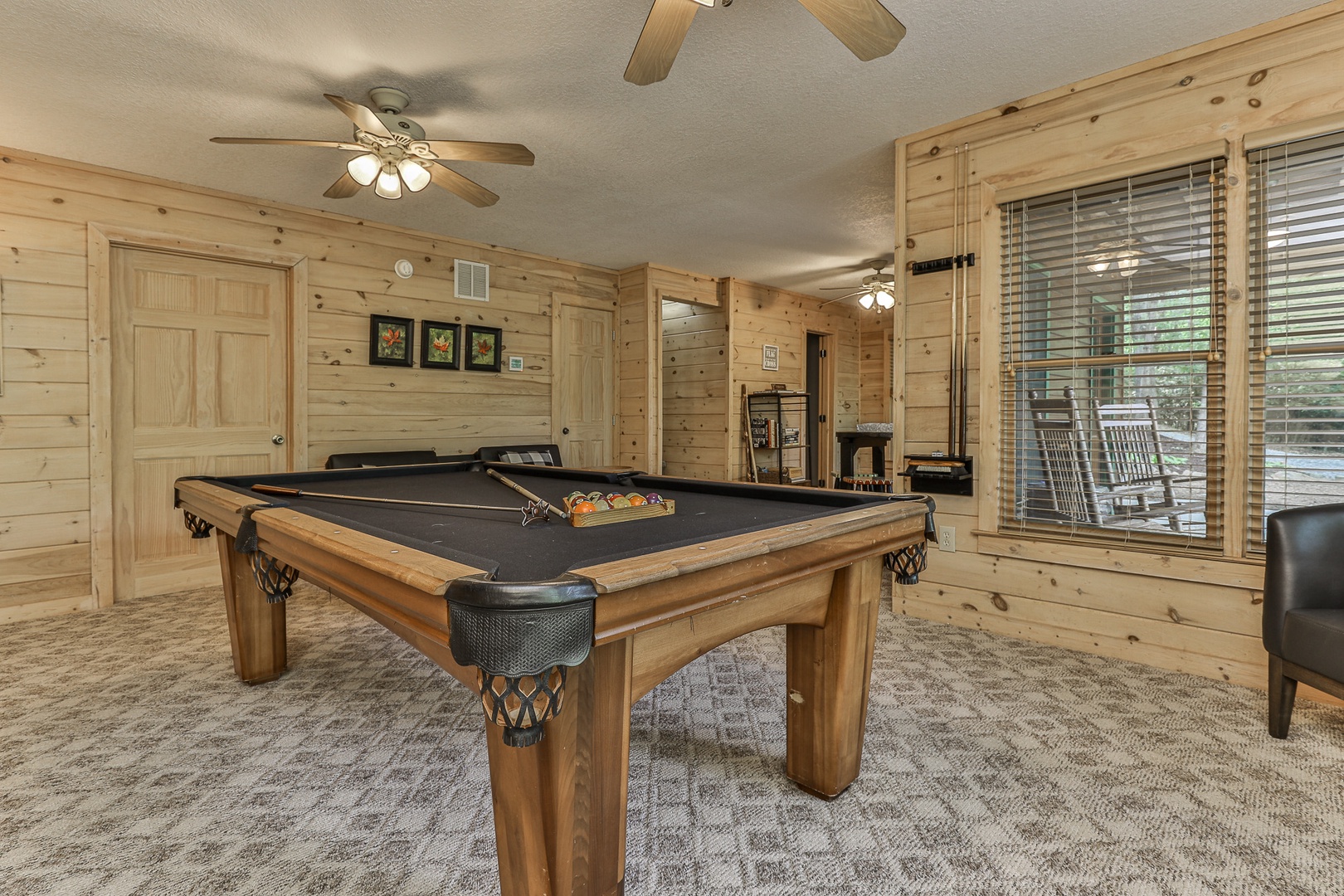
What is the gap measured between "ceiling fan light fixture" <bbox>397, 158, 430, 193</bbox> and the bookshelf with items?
421 cm

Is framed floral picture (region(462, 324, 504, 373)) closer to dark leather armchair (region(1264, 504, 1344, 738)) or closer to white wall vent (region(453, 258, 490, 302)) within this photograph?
white wall vent (region(453, 258, 490, 302))

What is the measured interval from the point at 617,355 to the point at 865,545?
186 inches

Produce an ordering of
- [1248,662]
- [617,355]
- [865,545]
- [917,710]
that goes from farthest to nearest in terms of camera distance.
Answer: [617,355], [1248,662], [917,710], [865,545]

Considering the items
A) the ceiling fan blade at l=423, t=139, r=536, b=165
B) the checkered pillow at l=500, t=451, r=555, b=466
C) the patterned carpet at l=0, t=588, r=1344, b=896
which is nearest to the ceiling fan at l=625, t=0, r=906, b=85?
the ceiling fan blade at l=423, t=139, r=536, b=165

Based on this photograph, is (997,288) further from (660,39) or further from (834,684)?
(834,684)

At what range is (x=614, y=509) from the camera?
1.59 m

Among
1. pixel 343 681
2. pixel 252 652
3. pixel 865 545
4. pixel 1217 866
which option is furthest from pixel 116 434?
pixel 1217 866

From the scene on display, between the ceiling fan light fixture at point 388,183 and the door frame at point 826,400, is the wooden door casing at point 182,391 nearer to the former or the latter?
the ceiling fan light fixture at point 388,183

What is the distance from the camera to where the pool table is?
2.79 ft

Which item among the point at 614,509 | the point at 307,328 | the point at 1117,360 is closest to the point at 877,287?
the point at 1117,360

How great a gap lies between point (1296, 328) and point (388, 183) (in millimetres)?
3578

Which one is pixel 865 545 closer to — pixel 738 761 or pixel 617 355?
pixel 738 761

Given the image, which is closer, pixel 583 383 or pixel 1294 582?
pixel 1294 582

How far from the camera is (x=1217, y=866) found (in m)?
1.33
